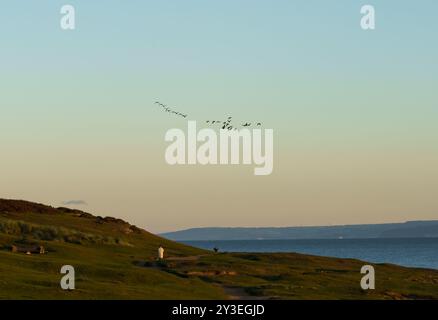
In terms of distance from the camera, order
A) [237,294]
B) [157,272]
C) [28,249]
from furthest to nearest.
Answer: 1. [28,249]
2. [157,272]
3. [237,294]

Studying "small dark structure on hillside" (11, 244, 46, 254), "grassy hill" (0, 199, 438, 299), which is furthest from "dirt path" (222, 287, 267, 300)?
"small dark structure on hillside" (11, 244, 46, 254)

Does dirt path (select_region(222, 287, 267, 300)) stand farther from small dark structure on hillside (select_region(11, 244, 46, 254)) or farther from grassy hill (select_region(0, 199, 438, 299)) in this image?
small dark structure on hillside (select_region(11, 244, 46, 254))

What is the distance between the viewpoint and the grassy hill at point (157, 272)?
6359 cm

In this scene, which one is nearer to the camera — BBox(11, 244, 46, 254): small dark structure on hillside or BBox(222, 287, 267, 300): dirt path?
BBox(222, 287, 267, 300): dirt path

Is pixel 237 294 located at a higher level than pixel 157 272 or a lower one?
lower

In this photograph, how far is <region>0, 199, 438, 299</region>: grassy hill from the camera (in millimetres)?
63594

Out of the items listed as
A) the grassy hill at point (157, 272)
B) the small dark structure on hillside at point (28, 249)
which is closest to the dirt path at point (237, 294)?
the grassy hill at point (157, 272)

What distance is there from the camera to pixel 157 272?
252 ft

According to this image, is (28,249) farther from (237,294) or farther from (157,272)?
(237,294)

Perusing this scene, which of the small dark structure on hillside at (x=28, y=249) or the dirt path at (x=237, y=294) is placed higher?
the small dark structure on hillside at (x=28, y=249)

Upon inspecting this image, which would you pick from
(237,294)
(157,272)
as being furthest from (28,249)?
(237,294)

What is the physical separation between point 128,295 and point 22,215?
63.5 meters

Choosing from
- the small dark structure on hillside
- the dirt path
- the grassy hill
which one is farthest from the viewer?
the small dark structure on hillside

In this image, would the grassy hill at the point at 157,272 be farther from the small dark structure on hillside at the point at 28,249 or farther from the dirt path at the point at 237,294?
the small dark structure on hillside at the point at 28,249
